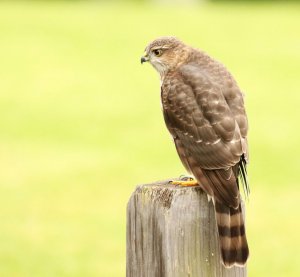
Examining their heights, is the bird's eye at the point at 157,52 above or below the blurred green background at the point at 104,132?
below

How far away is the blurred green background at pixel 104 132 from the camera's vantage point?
9.80 meters

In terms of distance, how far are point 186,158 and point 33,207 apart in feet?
22.4

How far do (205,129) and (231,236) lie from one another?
85 centimetres

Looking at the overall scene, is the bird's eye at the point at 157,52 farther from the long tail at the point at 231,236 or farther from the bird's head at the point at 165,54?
the long tail at the point at 231,236

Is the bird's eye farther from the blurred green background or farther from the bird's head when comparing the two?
the blurred green background


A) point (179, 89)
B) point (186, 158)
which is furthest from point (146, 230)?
point (179, 89)

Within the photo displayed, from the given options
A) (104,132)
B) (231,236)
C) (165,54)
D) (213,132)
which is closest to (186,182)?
(213,132)

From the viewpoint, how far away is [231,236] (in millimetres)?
3744

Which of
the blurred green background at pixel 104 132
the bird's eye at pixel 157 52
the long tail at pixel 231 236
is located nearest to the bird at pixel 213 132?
the long tail at pixel 231 236

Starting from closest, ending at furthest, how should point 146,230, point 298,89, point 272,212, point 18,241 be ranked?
point 146,230
point 18,241
point 272,212
point 298,89

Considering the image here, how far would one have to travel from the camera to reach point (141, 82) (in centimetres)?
1964

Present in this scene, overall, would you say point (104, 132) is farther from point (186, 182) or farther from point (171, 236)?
point (171, 236)

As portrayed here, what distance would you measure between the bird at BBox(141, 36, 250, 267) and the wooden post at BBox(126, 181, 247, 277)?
0.06m

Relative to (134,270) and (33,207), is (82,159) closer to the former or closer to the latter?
(33,207)
